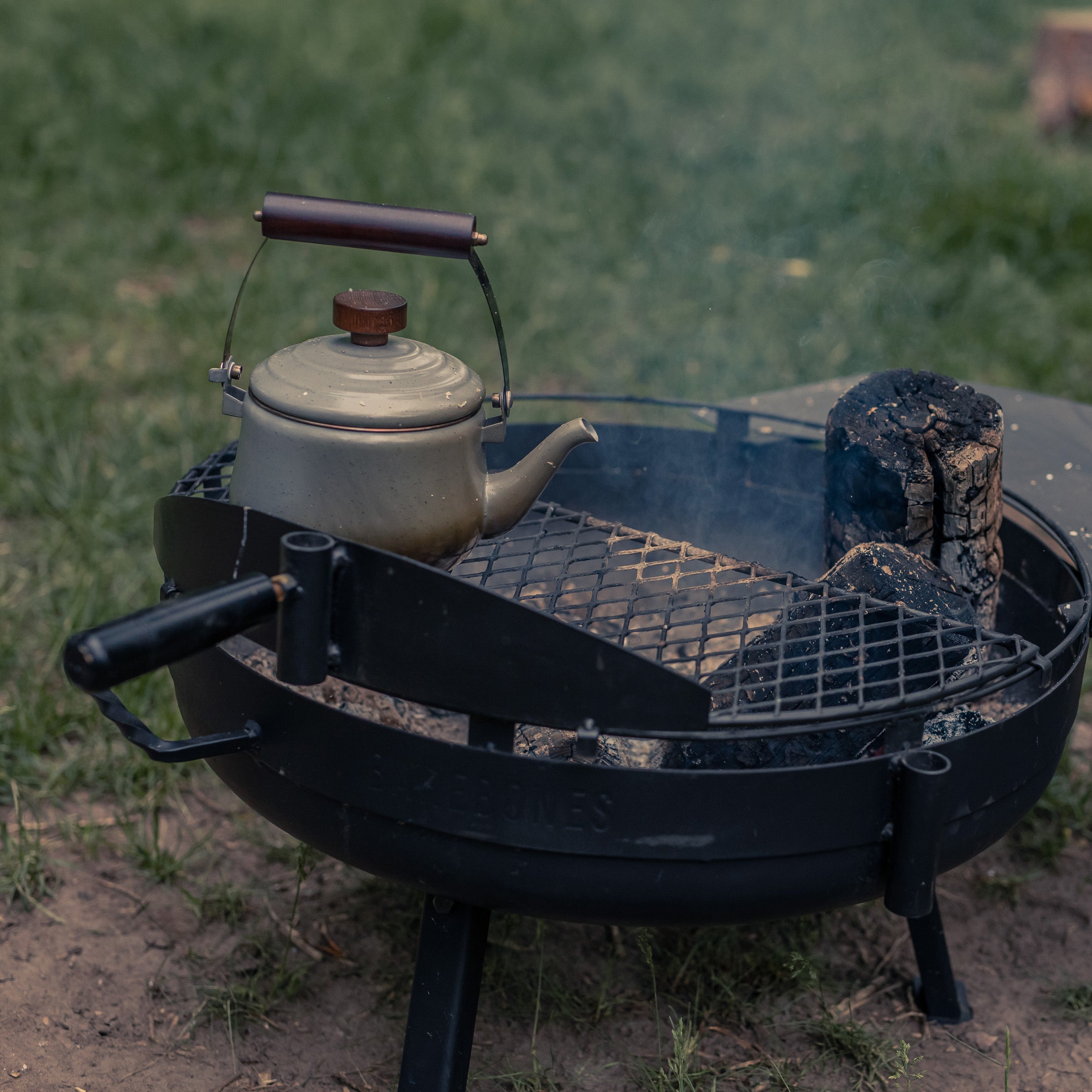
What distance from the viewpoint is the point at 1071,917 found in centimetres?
208

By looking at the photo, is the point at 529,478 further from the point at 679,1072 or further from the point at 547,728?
the point at 679,1072

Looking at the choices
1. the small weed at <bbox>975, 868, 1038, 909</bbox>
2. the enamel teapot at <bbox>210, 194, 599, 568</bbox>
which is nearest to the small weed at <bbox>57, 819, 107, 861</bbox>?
the enamel teapot at <bbox>210, 194, 599, 568</bbox>

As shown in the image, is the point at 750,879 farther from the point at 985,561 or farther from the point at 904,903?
the point at 985,561

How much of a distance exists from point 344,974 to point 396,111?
4.55m

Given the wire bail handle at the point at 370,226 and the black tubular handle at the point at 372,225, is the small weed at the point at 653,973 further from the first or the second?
the black tubular handle at the point at 372,225

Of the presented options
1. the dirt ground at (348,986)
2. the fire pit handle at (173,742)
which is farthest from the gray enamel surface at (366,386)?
the dirt ground at (348,986)

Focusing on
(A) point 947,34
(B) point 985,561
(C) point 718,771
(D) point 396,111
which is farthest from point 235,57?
(C) point 718,771

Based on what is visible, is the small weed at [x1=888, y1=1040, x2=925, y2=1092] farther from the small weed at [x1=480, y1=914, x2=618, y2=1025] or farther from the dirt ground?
the small weed at [x1=480, y1=914, x2=618, y2=1025]

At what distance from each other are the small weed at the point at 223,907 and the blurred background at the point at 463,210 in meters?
0.39

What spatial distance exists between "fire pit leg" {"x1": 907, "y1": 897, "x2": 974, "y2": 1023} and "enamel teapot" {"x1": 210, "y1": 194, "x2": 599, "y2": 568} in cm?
97

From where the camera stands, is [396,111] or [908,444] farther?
[396,111]

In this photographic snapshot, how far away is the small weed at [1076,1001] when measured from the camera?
1.85m

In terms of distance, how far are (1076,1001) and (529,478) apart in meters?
1.26

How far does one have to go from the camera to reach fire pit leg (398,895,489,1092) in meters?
1.42
